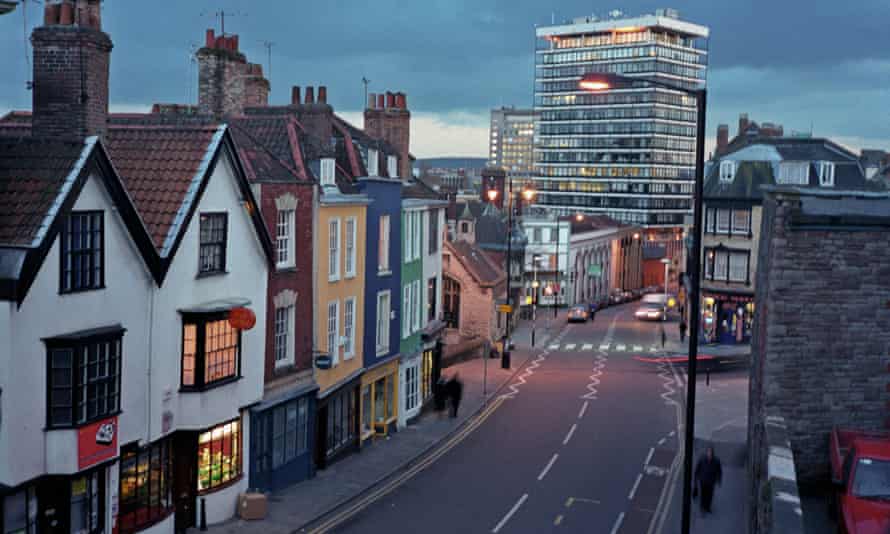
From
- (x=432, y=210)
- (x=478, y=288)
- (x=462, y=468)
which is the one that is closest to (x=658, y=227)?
(x=478, y=288)

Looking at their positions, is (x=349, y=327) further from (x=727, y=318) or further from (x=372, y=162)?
(x=727, y=318)

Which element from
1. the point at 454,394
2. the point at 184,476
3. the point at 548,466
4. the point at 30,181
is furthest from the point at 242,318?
the point at 454,394

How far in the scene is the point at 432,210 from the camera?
43219 millimetres

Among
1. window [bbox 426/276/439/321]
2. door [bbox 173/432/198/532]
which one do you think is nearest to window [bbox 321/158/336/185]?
door [bbox 173/432/198/532]

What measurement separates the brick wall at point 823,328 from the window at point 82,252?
14854 millimetres

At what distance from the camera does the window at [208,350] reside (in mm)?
23016

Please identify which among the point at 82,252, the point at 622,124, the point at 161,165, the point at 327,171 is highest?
the point at 622,124

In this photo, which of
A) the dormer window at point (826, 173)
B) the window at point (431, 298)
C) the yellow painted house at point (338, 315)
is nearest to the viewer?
the yellow painted house at point (338, 315)

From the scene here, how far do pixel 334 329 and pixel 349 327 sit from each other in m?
1.55

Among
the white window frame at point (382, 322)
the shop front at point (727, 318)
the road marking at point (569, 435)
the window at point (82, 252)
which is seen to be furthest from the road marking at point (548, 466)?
the shop front at point (727, 318)

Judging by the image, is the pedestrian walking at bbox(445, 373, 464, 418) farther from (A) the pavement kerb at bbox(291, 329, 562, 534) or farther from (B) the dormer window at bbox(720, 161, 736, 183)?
(B) the dormer window at bbox(720, 161, 736, 183)

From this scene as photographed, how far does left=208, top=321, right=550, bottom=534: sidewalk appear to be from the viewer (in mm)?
24578

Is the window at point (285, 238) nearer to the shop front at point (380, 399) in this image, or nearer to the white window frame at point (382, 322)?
the shop front at point (380, 399)

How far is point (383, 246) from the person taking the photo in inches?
1432
